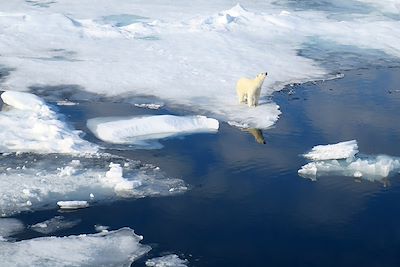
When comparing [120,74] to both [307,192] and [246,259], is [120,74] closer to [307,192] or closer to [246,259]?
[307,192]

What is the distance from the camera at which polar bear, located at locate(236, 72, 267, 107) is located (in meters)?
10.2

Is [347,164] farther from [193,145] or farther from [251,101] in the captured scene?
[251,101]

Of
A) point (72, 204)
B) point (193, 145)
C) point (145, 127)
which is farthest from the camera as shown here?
point (145, 127)

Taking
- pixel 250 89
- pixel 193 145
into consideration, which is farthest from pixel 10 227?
pixel 250 89

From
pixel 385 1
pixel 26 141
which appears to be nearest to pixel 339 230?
pixel 26 141

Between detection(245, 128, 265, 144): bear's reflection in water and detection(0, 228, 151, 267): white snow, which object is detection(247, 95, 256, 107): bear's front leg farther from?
detection(0, 228, 151, 267): white snow

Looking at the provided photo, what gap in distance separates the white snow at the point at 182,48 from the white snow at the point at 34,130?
1.28 meters

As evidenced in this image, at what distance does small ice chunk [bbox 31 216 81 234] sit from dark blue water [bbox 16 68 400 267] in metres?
0.08

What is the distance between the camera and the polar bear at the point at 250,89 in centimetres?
1018

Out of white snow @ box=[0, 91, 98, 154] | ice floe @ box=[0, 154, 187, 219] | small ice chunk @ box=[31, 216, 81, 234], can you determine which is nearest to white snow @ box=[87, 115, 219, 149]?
white snow @ box=[0, 91, 98, 154]

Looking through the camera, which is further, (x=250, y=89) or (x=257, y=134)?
(x=250, y=89)

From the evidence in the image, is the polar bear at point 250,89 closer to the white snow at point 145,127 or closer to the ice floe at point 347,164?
the white snow at point 145,127

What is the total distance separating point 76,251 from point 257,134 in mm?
3999

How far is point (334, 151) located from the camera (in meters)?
8.52
